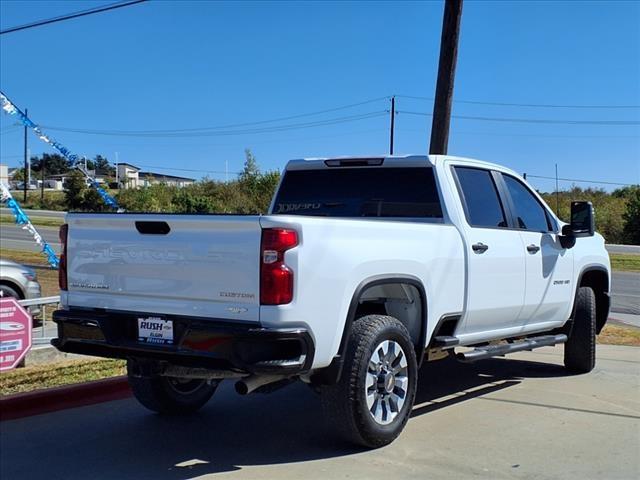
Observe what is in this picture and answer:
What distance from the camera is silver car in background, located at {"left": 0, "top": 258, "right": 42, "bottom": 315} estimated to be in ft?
32.8

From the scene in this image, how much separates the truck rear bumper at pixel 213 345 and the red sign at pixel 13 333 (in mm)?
2318

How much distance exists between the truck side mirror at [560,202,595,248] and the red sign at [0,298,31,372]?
528 cm

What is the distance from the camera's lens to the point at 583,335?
711 centimetres

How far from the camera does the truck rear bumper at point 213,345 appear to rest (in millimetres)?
4016

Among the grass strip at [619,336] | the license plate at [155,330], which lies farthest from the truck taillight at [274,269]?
the grass strip at [619,336]

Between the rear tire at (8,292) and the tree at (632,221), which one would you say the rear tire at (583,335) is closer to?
the rear tire at (8,292)

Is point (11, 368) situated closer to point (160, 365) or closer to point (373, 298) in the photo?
point (160, 365)

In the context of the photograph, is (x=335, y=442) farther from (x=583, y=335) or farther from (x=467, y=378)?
(x=583, y=335)

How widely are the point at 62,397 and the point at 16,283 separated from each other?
472cm

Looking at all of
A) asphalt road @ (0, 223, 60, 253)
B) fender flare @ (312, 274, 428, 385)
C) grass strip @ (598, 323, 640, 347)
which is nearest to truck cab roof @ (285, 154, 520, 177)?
fender flare @ (312, 274, 428, 385)

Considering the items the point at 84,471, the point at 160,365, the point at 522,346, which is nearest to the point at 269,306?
the point at 160,365

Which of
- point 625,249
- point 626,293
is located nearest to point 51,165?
point 625,249

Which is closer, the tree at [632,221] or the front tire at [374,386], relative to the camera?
the front tire at [374,386]

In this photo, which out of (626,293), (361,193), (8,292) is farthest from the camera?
(626,293)
